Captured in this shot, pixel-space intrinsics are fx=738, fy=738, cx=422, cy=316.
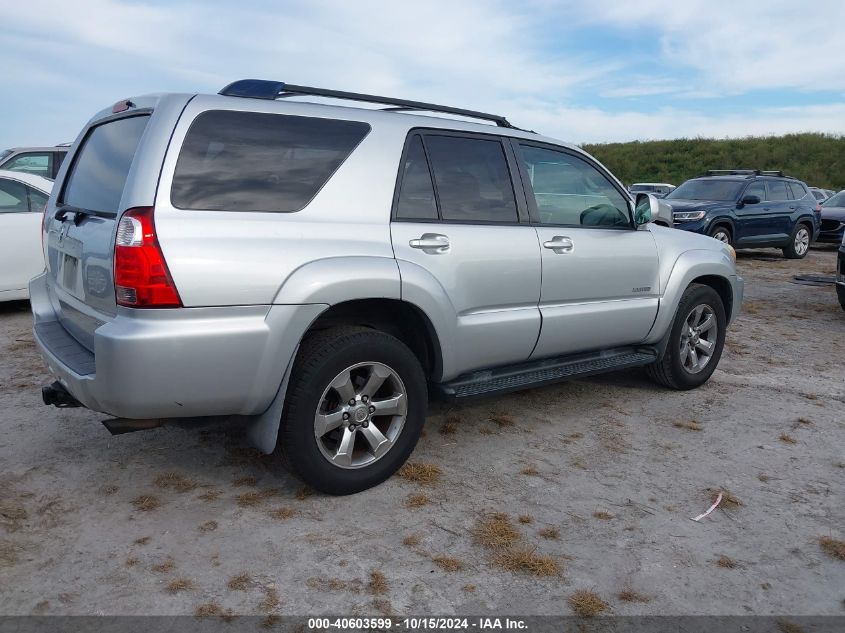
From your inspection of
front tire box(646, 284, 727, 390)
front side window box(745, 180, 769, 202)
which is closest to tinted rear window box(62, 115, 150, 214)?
front tire box(646, 284, 727, 390)

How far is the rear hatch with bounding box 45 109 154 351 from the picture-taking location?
3.13 meters

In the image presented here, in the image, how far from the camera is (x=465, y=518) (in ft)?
11.0

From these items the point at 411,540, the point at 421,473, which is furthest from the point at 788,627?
the point at 421,473

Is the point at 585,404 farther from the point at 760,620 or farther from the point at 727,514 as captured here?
the point at 760,620

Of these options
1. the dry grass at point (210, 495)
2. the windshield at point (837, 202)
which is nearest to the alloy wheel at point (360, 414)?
the dry grass at point (210, 495)

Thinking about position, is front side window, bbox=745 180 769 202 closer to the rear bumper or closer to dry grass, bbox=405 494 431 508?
dry grass, bbox=405 494 431 508

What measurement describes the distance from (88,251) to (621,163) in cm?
5033

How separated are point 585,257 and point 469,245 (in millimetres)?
938

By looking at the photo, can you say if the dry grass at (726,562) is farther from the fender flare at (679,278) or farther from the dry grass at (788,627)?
the fender flare at (679,278)

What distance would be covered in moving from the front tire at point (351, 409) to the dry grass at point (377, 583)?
2.14 ft

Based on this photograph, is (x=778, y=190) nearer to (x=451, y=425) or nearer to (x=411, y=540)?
(x=451, y=425)

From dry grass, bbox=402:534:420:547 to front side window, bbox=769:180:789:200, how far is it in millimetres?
13786

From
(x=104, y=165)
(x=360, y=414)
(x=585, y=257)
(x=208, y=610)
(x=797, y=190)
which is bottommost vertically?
(x=208, y=610)

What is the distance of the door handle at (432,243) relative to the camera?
11.9 feet
